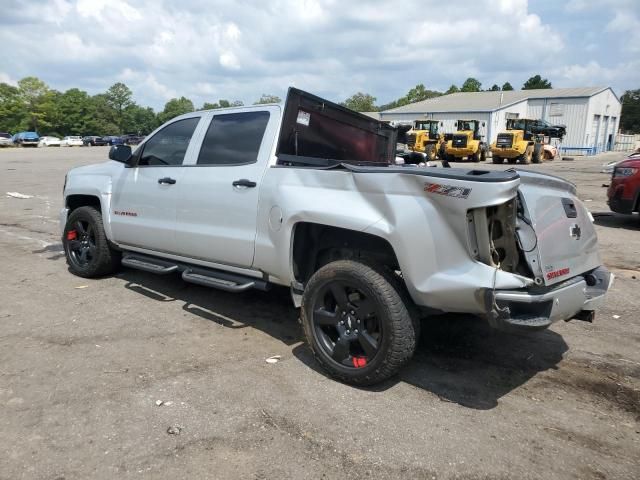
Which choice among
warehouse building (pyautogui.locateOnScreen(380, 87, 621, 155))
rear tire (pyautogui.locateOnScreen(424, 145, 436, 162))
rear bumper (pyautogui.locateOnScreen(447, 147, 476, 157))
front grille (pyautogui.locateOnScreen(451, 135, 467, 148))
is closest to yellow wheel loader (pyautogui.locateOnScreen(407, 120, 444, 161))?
rear tire (pyautogui.locateOnScreen(424, 145, 436, 162))

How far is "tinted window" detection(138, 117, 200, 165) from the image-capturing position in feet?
16.6

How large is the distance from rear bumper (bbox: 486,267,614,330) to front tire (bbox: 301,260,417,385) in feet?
1.93

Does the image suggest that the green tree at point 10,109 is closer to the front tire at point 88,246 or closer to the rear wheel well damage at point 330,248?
the front tire at point 88,246

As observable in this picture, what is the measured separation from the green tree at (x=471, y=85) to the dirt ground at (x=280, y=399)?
104 m

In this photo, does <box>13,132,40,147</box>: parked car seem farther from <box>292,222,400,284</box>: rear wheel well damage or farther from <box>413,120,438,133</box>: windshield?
<box>292,222,400,284</box>: rear wheel well damage

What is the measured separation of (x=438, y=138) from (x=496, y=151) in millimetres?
4795

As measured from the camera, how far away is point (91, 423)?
3160 millimetres

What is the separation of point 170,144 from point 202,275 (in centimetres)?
144

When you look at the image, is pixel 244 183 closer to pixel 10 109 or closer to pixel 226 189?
pixel 226 189

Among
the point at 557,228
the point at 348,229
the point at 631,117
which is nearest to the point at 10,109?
the point at 348,229

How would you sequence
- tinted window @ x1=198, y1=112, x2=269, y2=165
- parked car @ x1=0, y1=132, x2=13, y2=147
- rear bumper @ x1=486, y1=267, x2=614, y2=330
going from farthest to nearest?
parked car @ x1=0, y1=132, x2=13, y2=147
tinted window @ x1=198, y1=112, x2=269, y2=165
rear bumper @ x1=486, y1=267, x2=614, y2=330

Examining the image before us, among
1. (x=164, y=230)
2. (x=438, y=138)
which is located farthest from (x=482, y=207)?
(x=438, y=138)

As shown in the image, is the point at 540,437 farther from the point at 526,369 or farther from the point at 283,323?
the point at 283,323

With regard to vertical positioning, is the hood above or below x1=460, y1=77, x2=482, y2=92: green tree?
below
